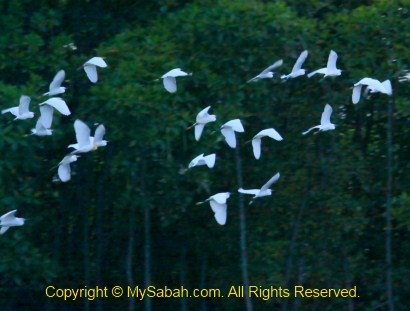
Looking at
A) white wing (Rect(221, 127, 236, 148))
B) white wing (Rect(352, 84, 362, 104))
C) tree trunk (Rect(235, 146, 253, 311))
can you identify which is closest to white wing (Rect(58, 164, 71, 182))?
white wing (Rect(221, 127, 236, 148))

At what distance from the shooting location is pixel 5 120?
5098 millimetres

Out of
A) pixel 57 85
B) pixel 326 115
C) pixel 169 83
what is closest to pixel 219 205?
pixel 169 83

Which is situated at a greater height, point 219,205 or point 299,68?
point 299,68

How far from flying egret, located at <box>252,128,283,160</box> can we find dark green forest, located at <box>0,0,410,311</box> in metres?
0.21

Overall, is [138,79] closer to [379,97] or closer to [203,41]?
[203,41]

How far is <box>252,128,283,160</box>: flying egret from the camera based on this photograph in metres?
5.24

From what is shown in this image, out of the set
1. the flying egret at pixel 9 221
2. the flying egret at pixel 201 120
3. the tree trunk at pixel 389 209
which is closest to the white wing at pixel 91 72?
the flying egret at pixel 201 120

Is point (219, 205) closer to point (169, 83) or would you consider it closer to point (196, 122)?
point (196, 122)

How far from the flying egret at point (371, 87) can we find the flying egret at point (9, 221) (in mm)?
2321

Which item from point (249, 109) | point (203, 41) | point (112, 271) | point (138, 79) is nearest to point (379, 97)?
point (249, 109)

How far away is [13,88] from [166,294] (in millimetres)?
2013

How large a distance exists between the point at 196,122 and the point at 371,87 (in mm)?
1183

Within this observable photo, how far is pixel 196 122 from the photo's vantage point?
5.05 meters

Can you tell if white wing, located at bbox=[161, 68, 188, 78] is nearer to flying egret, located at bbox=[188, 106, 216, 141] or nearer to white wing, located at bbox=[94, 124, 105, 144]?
flying egret, located at bbox=[188, 106, 216, 141]
